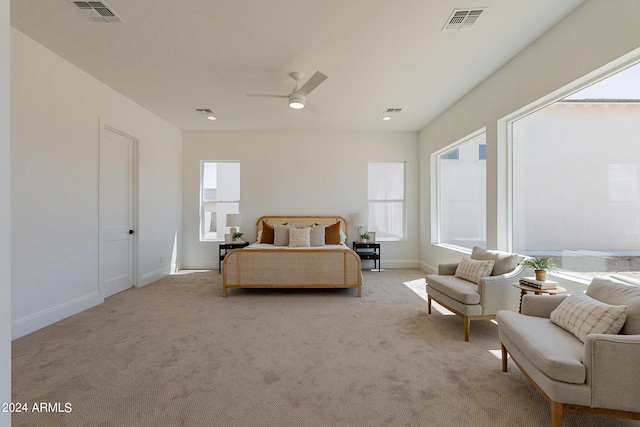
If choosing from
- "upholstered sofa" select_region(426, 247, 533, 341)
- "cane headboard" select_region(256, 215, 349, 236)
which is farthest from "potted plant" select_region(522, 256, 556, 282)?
"cane headboard" select_region(256, 215, 349, 236)

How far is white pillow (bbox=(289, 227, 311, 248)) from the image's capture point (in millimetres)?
5473

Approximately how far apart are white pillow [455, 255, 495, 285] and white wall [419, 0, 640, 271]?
724mm

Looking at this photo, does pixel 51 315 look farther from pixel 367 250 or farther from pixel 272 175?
pixel 367 250

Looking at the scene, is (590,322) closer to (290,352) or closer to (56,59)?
(290,352)

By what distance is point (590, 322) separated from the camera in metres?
1.82

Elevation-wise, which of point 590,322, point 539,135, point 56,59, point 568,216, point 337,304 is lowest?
point 337,304

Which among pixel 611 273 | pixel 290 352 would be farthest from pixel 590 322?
pixel 290 352

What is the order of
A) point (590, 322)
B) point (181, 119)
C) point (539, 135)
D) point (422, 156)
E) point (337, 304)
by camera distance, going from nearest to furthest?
point (590, 322) → point (539, 135) → point (337, 304) → point (181, 119) → point (422, 156)

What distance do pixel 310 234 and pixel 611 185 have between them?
13.7ft

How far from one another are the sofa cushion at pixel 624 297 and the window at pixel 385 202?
450 centimetres

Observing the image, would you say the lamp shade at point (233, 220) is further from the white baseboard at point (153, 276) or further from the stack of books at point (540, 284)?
the stack of books at point (540, 284)

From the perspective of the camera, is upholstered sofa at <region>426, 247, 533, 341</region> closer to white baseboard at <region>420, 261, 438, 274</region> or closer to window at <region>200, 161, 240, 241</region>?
white baseboard at <region>420, 261, 438, 274</region>

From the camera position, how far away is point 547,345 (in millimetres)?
1784

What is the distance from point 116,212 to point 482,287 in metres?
4.96
